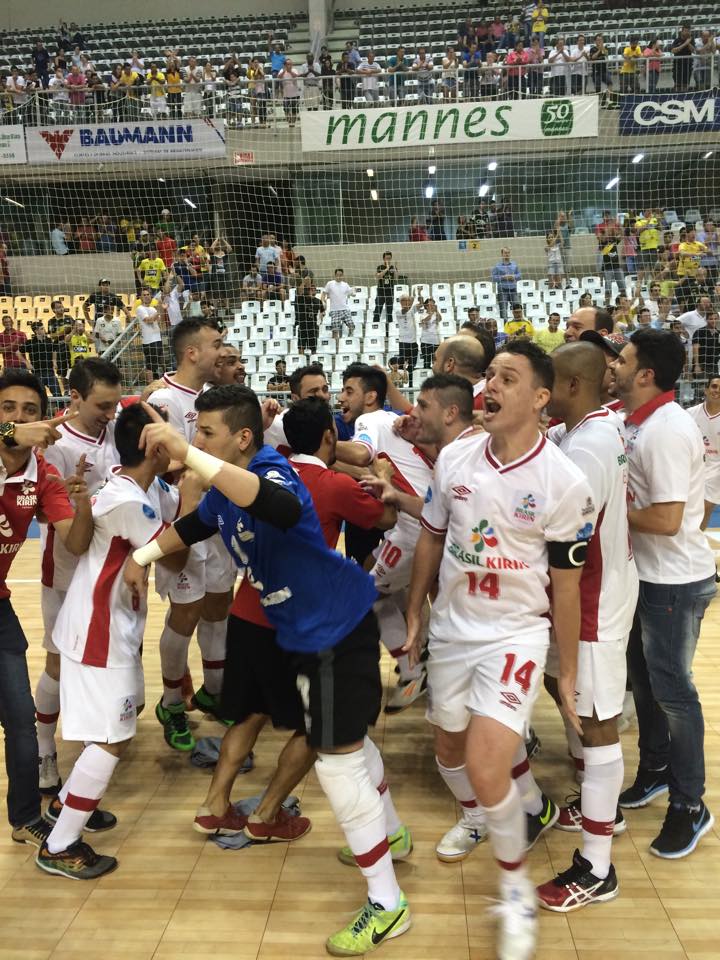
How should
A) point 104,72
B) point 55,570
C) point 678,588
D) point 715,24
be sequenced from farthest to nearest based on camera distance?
point 104,72 → point 715,24 → point 55,570 → point 678,588

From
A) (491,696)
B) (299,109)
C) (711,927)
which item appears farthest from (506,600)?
(299,109)

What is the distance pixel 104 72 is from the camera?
2086 cm

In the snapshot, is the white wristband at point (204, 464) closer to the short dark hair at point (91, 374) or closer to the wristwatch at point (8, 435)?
the wristwatch at point (8, 435)

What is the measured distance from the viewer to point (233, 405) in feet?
9.34

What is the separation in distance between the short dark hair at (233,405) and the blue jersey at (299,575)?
12cm

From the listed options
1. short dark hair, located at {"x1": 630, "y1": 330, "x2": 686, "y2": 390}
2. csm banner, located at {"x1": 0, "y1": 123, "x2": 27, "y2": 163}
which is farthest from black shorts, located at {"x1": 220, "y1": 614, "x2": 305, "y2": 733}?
csm banner, located at {"x1": 0, "y1": 123, "x2": 27, "y2": 163}

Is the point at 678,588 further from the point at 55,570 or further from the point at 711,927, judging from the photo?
the point at 55,570

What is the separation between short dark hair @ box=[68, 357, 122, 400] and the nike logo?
2.73 m

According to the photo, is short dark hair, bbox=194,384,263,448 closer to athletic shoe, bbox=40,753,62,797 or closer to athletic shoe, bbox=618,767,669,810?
athletic shoe, bbox=40,753,62,797

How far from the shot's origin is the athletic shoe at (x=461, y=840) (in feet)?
11.2

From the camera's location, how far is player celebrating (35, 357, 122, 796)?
4.08 metres

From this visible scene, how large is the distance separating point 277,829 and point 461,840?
81 centimetres

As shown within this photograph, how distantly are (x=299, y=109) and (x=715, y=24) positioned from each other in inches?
438

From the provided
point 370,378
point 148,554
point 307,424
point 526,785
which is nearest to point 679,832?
point 526,785
